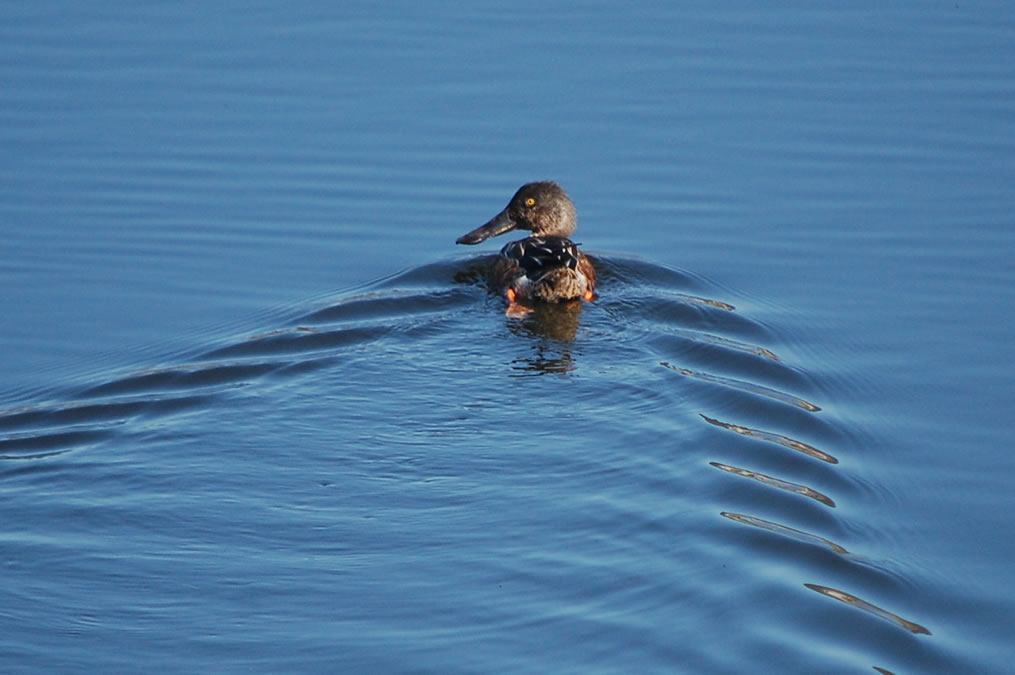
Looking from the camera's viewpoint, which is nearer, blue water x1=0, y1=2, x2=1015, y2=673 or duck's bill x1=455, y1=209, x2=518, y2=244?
blue water x1=0, y1=2, x2=1015, y2=673

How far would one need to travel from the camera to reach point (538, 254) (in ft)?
38.0

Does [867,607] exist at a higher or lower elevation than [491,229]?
lower

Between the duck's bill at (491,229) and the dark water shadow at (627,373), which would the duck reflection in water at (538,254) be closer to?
the duck's bill at (491,229)

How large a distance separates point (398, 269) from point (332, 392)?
229cm

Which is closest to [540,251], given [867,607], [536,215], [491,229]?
[536,215]

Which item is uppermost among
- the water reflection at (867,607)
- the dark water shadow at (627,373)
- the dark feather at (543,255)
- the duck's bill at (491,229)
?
the duck's bill at (491,229)

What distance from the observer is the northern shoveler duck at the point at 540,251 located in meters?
11.4

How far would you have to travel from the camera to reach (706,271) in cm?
1145

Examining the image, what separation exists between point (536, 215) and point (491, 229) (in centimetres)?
38

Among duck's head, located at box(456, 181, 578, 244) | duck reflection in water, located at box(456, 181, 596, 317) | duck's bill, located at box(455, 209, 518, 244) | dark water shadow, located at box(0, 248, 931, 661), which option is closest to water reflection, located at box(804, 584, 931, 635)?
dark water shadow, located at box(0, 248, 931, 661)

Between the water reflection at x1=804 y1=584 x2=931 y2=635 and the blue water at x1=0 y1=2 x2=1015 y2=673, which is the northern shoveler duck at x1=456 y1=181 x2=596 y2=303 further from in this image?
the water reflection at x1=804 y1=584 x2=931 y2=635

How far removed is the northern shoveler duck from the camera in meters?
11.4

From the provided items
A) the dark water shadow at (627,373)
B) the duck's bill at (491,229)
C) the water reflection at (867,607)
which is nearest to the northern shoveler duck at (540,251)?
the duck's bill at (491,229)

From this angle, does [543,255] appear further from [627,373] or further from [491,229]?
[627,373]
